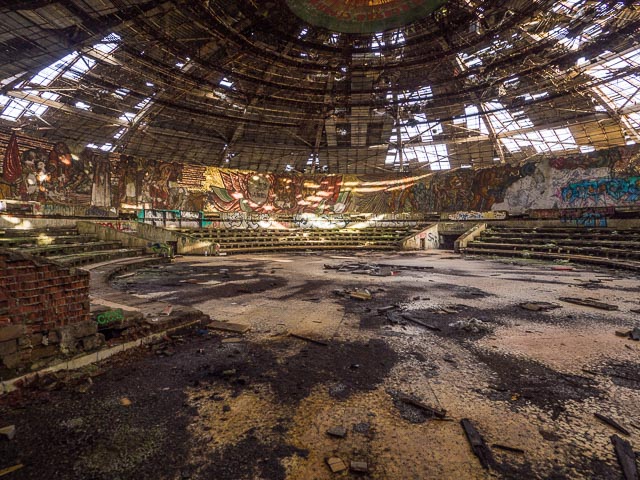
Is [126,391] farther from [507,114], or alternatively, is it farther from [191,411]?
[507,114]

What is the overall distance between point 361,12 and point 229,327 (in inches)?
608

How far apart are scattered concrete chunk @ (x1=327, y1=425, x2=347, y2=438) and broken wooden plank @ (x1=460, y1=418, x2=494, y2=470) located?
99cm

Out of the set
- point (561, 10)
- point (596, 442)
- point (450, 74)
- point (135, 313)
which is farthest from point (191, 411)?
point (450, 74)

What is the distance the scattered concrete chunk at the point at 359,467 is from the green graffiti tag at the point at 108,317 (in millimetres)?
3815

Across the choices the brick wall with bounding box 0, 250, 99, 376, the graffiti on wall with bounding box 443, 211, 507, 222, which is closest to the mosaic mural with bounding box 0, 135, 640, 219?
the graffiti on wall with bounding box 443, 211, 507, 222

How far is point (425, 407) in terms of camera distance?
2869 mm

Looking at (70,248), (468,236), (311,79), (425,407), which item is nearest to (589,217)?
(468,236)

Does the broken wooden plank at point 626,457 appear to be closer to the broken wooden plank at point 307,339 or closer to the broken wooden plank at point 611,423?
the broken wooden plank at point 611,423

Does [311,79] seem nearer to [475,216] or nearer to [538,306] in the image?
[475,216]

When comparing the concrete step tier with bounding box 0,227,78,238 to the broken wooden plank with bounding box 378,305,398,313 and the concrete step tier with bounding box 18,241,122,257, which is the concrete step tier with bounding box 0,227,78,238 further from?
the broken wooden plank with bounding box 378,305,398,313

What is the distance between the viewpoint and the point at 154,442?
2.40m

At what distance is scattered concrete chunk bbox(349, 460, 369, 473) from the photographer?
2100mm

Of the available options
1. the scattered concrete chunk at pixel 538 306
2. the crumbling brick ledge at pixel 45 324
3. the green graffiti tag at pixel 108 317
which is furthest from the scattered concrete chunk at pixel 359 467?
the scattered concrete chunk at pixel 538 306

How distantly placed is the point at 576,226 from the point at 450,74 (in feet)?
45.1
